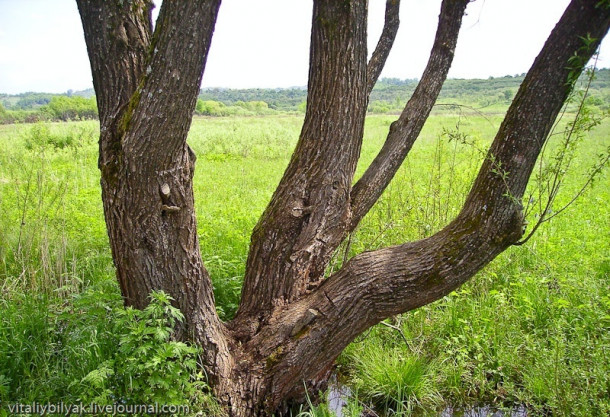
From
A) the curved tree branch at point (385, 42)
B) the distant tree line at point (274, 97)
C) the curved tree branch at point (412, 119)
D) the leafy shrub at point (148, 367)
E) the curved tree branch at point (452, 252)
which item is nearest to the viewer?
the curved tree branch at point (452, 252)

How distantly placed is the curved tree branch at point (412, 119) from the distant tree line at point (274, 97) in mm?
998

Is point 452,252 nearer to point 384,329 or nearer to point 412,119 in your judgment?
point 412,119

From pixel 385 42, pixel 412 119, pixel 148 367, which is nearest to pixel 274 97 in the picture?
pixel 385 42

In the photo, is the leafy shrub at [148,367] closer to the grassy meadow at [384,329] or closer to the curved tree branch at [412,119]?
the grassy meadow at [384,329]

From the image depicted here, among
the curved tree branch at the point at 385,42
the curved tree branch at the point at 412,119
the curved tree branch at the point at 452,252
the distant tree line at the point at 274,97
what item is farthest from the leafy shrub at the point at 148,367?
the distant tree line at the point at 274,97

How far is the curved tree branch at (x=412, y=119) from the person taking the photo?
3277 millimetres

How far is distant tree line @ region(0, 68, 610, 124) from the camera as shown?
925 cm

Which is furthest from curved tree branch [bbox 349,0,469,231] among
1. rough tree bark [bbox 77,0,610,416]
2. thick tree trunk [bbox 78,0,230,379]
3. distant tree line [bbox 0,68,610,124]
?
Result: thick tree trunk [bbox 78,0,230,379]

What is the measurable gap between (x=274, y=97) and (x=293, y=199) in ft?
353

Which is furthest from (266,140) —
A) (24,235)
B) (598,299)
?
(598,299)

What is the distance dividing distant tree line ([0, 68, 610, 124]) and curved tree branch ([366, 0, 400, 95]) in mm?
1434

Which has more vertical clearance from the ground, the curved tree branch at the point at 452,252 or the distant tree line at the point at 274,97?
the distant tree line at the point at 274,97

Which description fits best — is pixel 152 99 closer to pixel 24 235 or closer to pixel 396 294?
pixel 396 294

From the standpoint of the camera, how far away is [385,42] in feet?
11.5
